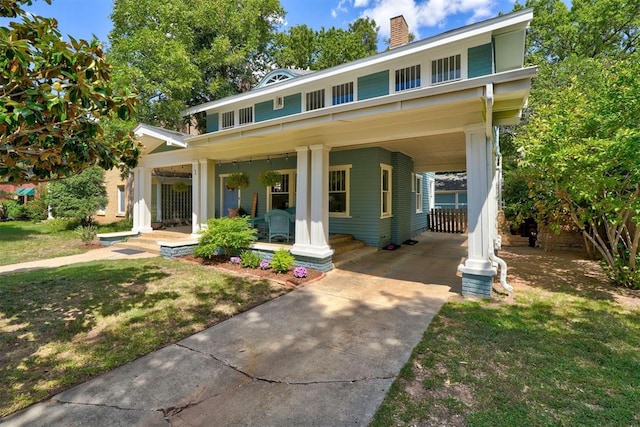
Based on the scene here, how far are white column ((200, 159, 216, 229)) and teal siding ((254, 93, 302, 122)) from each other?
3.64m

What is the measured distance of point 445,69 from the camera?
28.8ft

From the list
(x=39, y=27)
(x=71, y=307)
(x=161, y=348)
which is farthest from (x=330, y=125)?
(x=71, y=307)

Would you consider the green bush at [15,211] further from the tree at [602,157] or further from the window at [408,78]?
the tree at [602,157]

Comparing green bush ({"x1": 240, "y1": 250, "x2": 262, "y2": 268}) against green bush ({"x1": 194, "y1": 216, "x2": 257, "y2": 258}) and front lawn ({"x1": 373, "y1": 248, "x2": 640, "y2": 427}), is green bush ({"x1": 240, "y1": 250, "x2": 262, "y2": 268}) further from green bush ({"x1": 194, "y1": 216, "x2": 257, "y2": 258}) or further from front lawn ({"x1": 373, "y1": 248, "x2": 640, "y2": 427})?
front lawn ({"x1": 373, "y1": 248, "x2": 640, "y2": 427})

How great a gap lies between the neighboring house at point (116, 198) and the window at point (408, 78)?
15.2 metres

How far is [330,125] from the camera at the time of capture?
6223 mm

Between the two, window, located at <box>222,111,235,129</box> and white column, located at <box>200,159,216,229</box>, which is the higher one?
window, located at <box>222,111,235,129</box>

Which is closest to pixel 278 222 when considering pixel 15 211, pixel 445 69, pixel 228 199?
pixel 228 199

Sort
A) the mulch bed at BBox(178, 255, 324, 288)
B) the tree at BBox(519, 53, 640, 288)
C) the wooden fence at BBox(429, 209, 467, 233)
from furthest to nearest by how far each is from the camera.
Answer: the wooden fence at BBox(429, 209, 467, 233), the mulch bed at BBox(178, 255, 324, 288), the tree at BBox(519, 53, 640, 288)

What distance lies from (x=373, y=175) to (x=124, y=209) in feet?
49.1

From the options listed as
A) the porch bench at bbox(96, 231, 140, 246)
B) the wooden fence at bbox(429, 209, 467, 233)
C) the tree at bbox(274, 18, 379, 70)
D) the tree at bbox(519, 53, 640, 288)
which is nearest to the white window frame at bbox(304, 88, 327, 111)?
the tree at bbox(519, 53, 640, 288)

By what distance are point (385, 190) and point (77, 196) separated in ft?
45.0

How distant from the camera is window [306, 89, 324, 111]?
10766mm

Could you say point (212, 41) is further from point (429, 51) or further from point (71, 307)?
point (71, 307)
